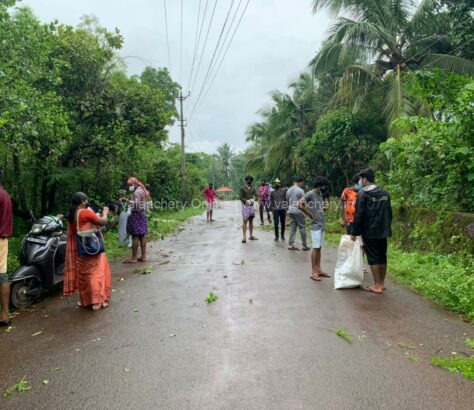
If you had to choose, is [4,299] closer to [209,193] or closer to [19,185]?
[19,185]

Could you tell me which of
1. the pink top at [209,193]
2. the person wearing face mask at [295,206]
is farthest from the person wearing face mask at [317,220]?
the pink top at [209,193]

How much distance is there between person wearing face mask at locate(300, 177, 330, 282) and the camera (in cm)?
647

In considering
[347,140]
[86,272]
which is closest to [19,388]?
[86,272]

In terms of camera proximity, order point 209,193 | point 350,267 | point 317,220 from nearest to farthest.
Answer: point 350,267
point 317,220
point 209,193

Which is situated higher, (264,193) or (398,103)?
(398,103)

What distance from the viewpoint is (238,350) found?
370 centimetres

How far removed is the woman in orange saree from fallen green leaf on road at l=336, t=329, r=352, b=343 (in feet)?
10.2

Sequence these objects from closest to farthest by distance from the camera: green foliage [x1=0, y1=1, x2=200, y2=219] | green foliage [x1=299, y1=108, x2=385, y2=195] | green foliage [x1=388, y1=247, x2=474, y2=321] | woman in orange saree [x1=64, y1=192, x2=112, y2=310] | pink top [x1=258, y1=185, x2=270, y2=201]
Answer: green foliage [x1=388, y1=247, x2=474, y2=321]
woman in orange saree [x1=64, y1=192, x2=112, y2=310]
green foliage [x1=0, y1=1, x2=200, y2=219]
green foliage [x1=299, y1=108, x2=385, y2=195]
pink top [x1=258, y1=185, x2=270, y2=201]

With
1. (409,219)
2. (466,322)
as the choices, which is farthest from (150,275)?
(409,219)

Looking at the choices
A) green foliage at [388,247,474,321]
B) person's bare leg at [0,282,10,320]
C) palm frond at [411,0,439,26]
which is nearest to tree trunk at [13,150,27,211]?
person's bare leg at [0,282,10,320]

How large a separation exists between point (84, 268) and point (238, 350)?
8.60ft

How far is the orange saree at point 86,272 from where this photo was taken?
16.8ft

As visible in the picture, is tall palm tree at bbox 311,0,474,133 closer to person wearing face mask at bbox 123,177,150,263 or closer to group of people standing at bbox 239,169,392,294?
group of people standing at bbox 239,169,392,294

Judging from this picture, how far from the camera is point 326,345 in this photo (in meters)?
3.80
